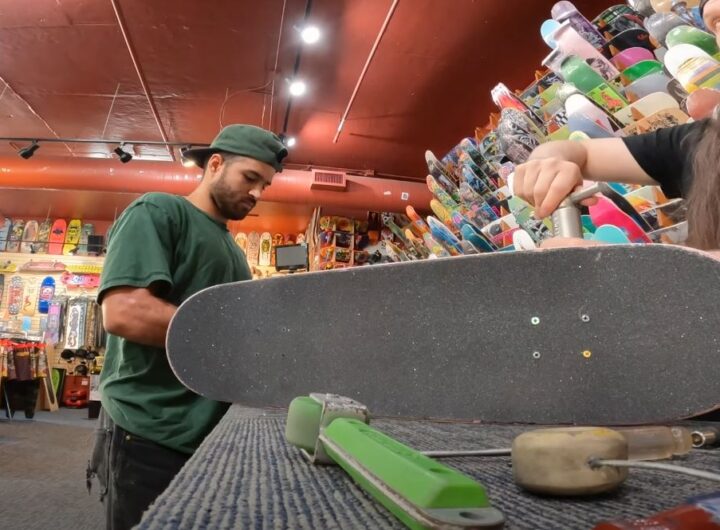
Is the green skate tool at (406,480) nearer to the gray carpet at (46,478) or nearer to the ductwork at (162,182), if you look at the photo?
the gray carpet at (46,478)

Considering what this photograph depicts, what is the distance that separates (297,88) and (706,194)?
3.30 metres

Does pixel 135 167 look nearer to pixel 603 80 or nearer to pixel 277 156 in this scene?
pixel 277 156

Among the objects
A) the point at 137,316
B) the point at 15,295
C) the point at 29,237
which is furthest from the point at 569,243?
the point at 29,237

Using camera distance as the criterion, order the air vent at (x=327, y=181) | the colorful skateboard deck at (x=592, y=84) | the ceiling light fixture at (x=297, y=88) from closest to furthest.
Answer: the colorful skateboard deck at (x=592, y=84)
the ceiling light fixture at (x=297, y=88)
the air vent at (x=327, y=181)

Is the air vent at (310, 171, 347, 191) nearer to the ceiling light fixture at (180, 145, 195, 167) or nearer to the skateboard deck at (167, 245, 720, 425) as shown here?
the ceiling light fixture at (180, 145, 195, 167)

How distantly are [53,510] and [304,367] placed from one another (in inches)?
91.1

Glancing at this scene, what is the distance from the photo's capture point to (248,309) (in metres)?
0.84

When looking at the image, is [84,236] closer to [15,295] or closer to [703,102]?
[15,295]

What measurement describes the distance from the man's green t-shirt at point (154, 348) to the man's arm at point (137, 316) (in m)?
0.02

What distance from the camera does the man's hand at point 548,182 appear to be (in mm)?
655

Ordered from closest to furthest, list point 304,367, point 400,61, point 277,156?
point 304,367, point 277,156, point 400,61

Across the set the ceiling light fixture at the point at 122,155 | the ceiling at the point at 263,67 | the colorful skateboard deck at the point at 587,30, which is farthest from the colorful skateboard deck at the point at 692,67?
the ceiling light fixture at the point at 122,155

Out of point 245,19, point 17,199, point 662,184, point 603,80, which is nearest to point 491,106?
point 245,19

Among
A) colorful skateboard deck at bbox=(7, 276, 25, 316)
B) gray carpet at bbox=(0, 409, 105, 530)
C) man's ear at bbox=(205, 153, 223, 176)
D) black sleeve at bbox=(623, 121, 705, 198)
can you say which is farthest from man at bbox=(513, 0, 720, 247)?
colorful skateboard deck at bbox=(7, 276, 25, 316)
